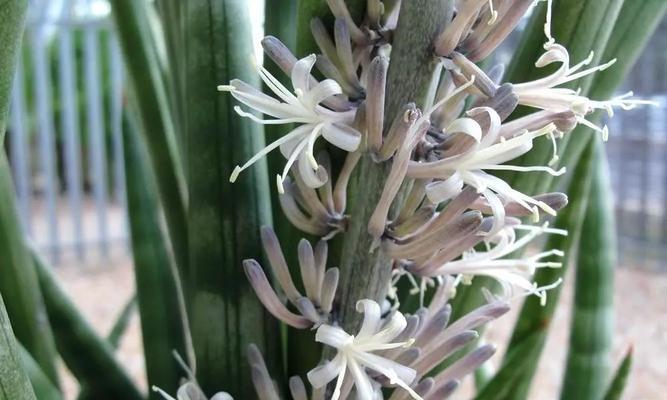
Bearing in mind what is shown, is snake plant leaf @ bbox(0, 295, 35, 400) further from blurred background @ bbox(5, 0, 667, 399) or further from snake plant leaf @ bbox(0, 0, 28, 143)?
blurred background @ bbox(5, 0, 667, 399)

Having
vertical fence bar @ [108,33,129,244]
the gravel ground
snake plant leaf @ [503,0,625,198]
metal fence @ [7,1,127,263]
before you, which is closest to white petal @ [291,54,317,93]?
snake plant leaf @ [503,0,625,198]

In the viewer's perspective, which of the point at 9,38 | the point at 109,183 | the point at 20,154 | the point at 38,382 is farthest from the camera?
the point at 109,183

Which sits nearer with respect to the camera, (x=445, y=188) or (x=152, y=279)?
(x=445, y=188)

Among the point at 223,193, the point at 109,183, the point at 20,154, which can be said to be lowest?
the point at 109,183

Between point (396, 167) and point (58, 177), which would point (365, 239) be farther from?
point (58, 177)

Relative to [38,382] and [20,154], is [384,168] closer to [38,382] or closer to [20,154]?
[38,382]

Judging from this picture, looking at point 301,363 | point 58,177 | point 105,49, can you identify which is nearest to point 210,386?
point 301,363

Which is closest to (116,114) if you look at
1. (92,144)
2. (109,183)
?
(92,144)
